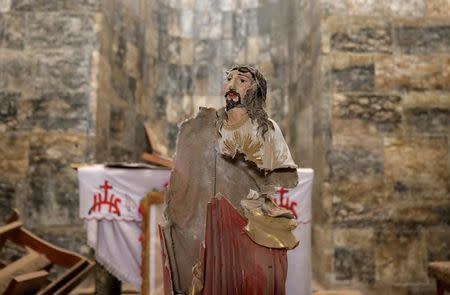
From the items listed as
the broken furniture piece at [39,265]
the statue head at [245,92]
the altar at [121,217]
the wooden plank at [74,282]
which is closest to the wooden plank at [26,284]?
the broken furniture piece at [39,265]

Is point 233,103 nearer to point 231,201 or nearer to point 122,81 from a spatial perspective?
point 231,201

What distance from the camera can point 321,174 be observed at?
4.78 metres

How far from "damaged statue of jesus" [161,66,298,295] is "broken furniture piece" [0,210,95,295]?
1.40 meters

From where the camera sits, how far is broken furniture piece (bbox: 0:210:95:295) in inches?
124

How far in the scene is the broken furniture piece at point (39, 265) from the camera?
314cm

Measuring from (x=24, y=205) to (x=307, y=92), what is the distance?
3871 mm

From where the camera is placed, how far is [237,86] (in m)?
2.39

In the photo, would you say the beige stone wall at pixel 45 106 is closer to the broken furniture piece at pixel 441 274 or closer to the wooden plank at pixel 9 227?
the wooden plank at pixel 9 227

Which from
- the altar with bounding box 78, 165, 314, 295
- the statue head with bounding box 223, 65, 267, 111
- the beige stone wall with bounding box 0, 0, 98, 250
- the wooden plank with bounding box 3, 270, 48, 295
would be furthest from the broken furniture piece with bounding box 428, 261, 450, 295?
the beige stone wall with bounding box 0, 0, 98, 250

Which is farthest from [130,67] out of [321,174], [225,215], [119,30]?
[225,215]

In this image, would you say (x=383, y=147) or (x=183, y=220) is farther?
(x=383, y=147)

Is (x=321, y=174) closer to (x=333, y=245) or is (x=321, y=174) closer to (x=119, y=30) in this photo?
(x=333, y=245)

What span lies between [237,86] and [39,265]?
262 cm

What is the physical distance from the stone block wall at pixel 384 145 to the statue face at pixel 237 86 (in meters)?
2.62
